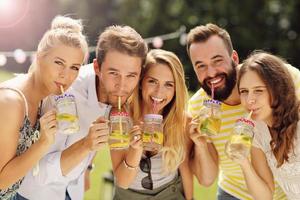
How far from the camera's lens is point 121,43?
322 cm

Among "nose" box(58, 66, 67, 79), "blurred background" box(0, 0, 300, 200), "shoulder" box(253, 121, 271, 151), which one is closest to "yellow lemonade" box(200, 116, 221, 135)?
"shoulder" box(253, 121, 271, 151)

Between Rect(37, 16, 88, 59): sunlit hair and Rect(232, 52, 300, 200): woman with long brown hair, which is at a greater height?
Rect(37, 16, 88, 59): sunlit hair

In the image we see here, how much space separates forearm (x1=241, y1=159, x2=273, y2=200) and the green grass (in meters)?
3.21

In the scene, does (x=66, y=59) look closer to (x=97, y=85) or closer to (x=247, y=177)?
(x=97, y=85)

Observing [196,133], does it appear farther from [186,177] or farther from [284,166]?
[284,166]

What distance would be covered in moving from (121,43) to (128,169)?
0.83 m

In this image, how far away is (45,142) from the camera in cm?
279

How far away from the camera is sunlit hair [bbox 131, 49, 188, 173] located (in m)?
3.44

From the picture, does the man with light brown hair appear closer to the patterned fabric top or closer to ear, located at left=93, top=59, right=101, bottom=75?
ear, located at left=93, top=59, right=101, bottom=75

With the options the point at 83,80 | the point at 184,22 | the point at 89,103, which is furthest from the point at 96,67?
the point at 184,22

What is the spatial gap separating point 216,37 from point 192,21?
23.8 meters

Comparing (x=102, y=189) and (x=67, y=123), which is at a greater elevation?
(x=67, y=123)

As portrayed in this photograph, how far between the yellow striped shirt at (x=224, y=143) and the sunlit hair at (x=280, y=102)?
0.24m

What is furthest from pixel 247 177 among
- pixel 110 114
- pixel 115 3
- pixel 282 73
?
pixel 115 3
